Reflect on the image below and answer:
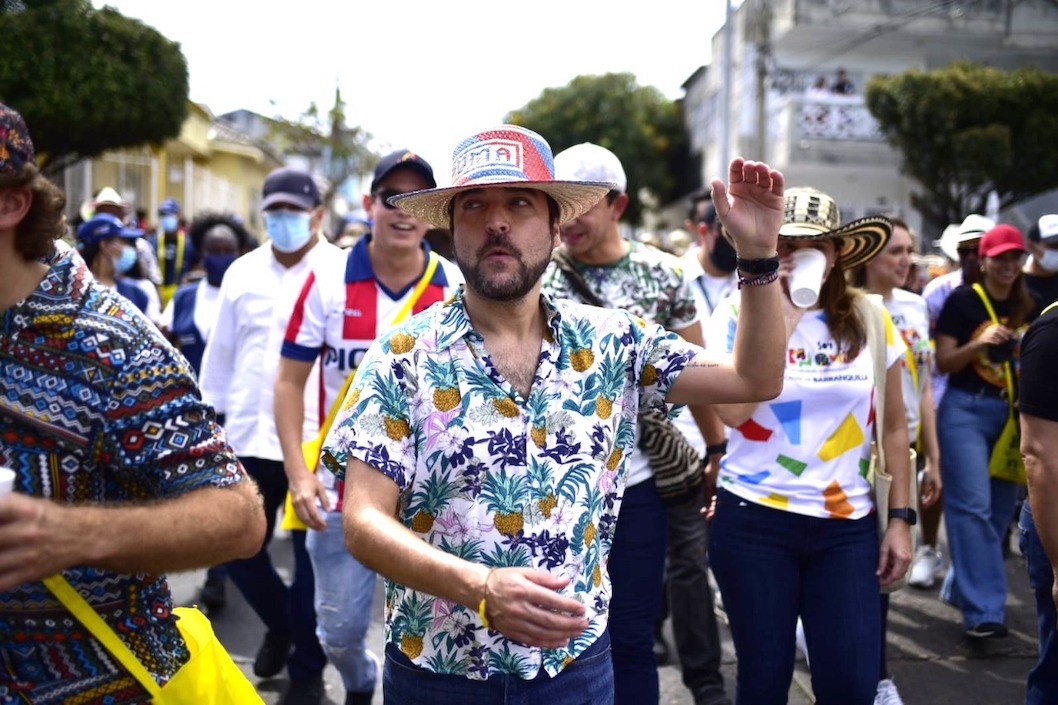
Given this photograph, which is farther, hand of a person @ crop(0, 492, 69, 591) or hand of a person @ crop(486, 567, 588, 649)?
hand of a person @ crop(486, 567, 588, 649)

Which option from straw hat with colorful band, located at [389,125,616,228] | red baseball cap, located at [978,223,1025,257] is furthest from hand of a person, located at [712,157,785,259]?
red baseball cap, located at [978,223,1025,257]

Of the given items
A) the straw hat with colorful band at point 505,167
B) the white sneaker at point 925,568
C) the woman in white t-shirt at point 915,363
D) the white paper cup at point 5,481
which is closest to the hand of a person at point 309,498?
the straw hat with colorful band at point 505,167

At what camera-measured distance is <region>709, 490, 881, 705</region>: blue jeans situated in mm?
3359

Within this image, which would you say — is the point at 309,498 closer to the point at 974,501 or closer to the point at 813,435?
the point at 813,435

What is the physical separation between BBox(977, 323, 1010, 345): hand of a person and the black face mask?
1424mm

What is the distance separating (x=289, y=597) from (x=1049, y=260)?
457 cm

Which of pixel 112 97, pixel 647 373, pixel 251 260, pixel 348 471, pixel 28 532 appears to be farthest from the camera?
pixel 112 97

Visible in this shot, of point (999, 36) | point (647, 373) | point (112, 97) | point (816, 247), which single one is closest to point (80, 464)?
point (647, 373)

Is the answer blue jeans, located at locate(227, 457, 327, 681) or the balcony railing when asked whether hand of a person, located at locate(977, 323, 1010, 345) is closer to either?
blue jeans, located at locate(227, 457, 327, 681)

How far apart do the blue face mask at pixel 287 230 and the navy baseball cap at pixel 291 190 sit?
0.20 feet

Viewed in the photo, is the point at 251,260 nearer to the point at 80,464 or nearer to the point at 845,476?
the point at 845,476

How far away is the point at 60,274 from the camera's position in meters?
1.92

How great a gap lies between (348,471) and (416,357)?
0.99 feet

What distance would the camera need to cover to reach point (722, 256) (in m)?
6.00
